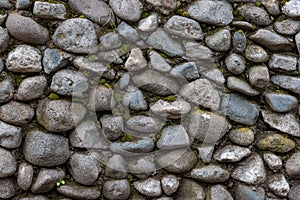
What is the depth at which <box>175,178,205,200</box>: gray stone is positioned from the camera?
2.34 metres

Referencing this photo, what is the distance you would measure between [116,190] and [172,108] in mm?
616

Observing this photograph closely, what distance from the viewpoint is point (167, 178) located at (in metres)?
2.32

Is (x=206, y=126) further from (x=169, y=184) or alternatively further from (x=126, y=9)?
(x=126, y=9)

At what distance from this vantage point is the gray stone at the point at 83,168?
7.42ft

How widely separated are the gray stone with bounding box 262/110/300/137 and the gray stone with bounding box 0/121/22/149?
1568mm

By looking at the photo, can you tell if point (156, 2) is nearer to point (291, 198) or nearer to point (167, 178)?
point (167, 178)

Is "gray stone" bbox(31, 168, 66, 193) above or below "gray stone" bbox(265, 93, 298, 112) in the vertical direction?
below

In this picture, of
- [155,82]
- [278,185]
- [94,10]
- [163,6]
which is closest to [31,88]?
[94,10]

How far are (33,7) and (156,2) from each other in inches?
30.4

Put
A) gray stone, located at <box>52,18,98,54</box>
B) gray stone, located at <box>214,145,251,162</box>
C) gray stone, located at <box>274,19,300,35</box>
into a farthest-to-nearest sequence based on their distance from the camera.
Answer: gray stone, located at <box>274,19,300,35</box> → gray stone, located at <box>214,145,251,162</box> → gray stone, located at <box>52,18,98,54</box>

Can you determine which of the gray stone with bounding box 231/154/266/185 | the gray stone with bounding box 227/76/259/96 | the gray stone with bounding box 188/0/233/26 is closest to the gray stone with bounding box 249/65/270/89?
the gray stone with bounding box 227/76/259/96

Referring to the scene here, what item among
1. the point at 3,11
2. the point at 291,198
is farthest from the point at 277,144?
the point at 3,11

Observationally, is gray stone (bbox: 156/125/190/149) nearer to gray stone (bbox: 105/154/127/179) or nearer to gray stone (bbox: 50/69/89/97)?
gray stone (bbox: 105/154/127/179)

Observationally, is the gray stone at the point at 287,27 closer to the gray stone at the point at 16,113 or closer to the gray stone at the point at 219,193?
the gray stone at the point at 219,193
